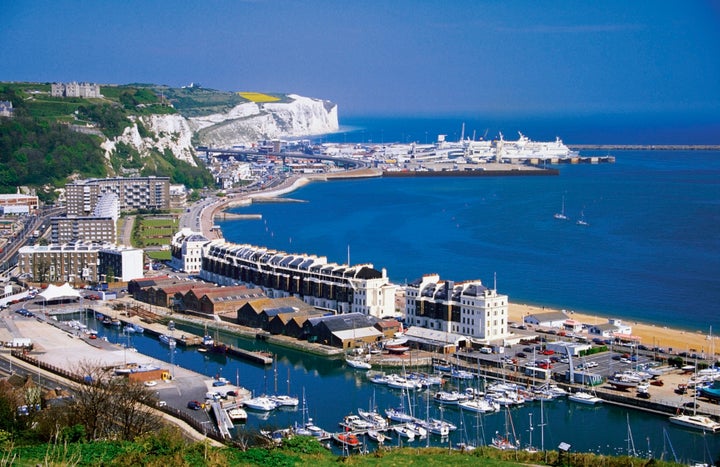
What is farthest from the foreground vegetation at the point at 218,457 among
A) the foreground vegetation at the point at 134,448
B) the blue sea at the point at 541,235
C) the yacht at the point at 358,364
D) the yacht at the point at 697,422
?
the blue sea at the point at 541,235

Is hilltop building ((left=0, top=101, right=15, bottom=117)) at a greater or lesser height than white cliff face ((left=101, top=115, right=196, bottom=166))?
greater

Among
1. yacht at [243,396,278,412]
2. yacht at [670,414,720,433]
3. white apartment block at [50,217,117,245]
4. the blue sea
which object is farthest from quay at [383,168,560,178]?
yacht at [243,396,278,412]

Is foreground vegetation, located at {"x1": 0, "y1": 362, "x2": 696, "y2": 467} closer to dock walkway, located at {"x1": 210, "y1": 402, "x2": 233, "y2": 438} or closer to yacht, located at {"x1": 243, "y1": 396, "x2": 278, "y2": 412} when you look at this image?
dock walkway, located at {"x1": 210, "y1": 402, "x2": 233, "y2": 438}

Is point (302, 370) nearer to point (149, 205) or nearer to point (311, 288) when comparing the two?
point (311, 288)

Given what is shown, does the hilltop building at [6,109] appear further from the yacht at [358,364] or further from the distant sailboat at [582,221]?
the yacht at [358,364]

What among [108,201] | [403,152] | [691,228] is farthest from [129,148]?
A: [403,152]
